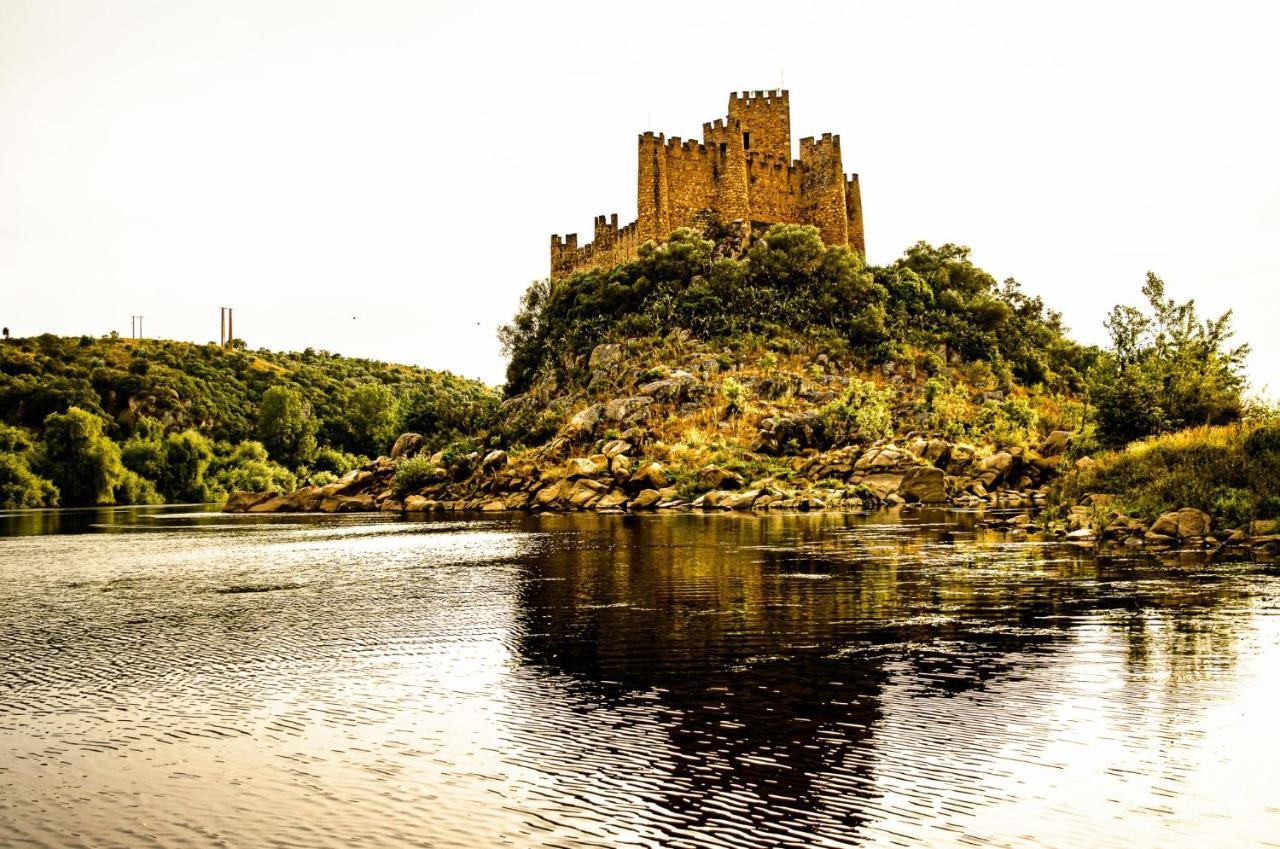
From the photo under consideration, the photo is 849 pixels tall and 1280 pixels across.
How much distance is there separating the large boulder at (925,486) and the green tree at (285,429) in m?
67.7

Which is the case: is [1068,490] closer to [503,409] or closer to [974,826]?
[974,826]

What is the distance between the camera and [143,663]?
1194 centimetres

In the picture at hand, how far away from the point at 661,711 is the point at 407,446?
60070 millimetres

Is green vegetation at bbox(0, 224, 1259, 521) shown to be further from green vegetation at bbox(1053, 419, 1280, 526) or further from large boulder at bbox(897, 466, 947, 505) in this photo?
large boulder at bbox(897, 466, 947, 505)

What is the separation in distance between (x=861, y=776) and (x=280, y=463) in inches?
3794

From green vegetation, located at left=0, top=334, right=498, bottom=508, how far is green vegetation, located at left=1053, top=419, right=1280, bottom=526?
151ft

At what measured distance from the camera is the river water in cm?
624

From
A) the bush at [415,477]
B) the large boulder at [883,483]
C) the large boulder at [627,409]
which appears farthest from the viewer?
the bush at [415,477]

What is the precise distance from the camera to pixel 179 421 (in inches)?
3772

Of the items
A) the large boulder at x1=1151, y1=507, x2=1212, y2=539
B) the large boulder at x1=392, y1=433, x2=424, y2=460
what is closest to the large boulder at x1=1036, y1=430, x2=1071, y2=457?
the large boulder at x1=1151, y1=507, x2=1212, y2=539

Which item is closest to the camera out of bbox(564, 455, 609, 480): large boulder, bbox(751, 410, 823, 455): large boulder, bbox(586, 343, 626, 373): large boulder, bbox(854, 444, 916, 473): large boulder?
bbox(854, 444, 916, 473): large boulder

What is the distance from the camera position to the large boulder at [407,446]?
66.4 metres

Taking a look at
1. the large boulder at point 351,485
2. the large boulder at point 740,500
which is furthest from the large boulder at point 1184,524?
the large boulder at point 351,485

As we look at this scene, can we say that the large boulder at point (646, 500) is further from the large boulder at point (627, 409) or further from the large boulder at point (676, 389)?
the large boulder at point (676, 389)
